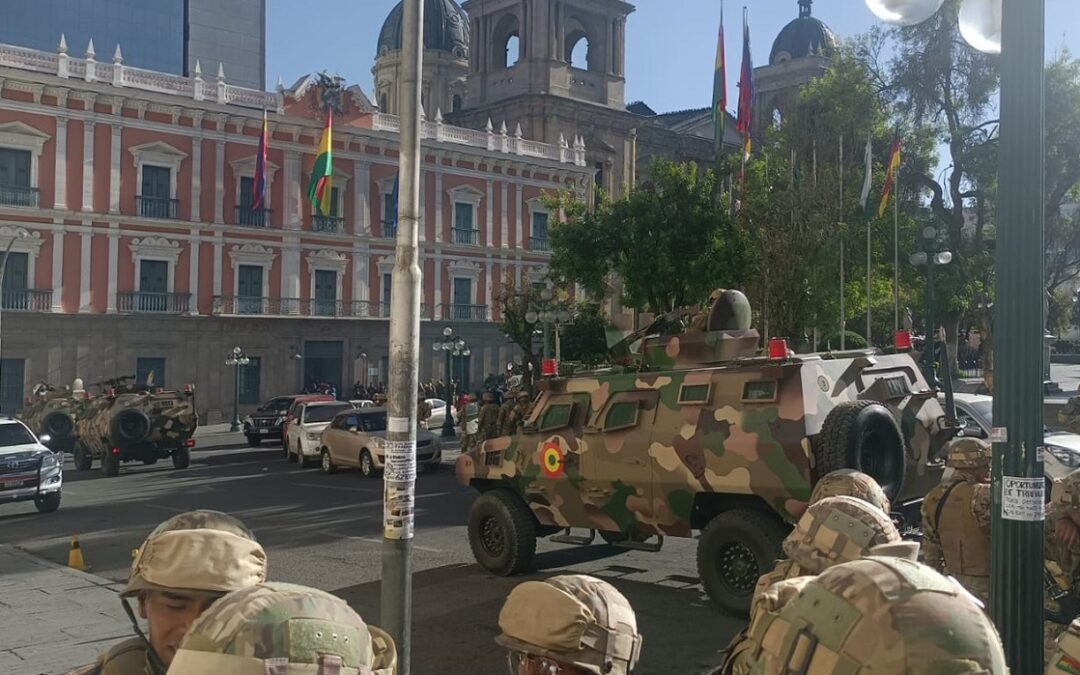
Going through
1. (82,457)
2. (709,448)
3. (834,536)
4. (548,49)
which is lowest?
(82,457)

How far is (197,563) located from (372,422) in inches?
787

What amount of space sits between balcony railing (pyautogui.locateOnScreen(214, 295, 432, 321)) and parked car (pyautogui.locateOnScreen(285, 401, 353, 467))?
52.9 ft

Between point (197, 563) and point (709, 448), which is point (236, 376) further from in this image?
point (197, 563)

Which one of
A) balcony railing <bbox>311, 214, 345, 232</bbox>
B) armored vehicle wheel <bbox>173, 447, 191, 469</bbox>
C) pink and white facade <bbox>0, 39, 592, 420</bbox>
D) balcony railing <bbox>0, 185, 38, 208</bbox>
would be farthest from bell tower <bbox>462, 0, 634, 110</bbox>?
armored vehicle wheel <bbox>173, 447, 191, 469</bbox>

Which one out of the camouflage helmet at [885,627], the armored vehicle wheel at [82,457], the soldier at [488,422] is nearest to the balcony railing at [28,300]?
the armored vehicle wheel at [82,457]

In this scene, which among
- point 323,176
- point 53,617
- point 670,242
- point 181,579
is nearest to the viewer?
point 181,579

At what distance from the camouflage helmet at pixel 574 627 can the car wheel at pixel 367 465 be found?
765 inches

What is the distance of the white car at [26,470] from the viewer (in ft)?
53.1

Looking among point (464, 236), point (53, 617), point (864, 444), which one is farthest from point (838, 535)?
point (464, 236)

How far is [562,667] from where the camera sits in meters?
2.99

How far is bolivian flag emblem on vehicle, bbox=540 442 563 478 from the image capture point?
36.0 feet

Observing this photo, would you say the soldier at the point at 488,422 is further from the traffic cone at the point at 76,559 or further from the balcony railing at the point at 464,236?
the balcony railing at the point at 464,236

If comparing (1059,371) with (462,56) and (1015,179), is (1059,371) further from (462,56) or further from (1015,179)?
(1015,179)

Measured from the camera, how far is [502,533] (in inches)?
444
